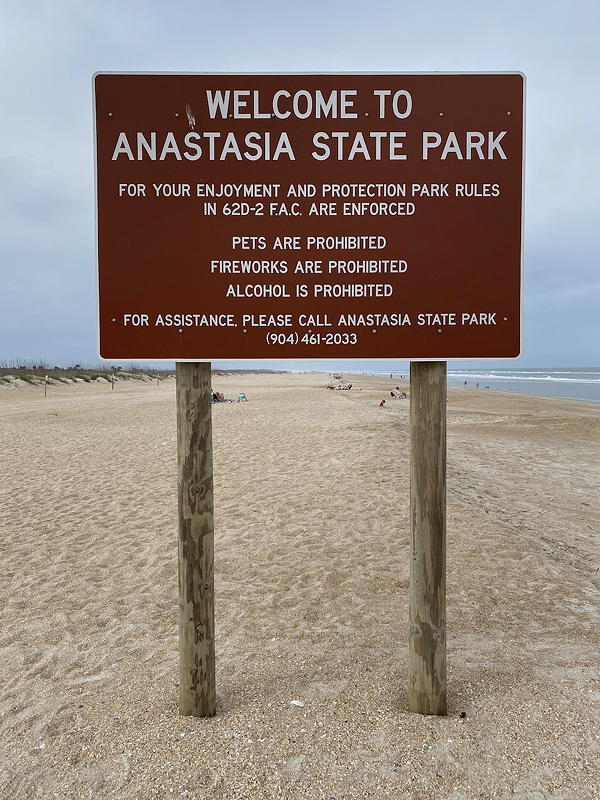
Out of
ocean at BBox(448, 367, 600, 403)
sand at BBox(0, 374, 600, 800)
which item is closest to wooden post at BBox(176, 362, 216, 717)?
sand at BBox(0, 374, 600, 800)

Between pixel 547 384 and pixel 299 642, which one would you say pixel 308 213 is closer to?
pixel 299 642

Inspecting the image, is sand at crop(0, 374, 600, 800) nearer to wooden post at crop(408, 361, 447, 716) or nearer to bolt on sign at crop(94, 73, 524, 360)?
wooden post at crop(408, 361, 447, 716)

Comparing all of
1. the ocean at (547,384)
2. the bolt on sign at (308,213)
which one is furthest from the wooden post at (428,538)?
the ocean at (547,384)

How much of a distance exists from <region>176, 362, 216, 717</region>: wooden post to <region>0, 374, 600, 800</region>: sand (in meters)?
0.23

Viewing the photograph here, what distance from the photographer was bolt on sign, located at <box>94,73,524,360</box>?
8.59 ft

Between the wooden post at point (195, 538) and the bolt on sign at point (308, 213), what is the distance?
0.25m

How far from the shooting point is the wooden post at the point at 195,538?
2758 millimetres

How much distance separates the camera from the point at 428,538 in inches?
111

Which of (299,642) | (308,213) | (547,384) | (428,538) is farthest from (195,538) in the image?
(547,384)

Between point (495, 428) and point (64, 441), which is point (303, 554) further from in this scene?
point (495, 428)

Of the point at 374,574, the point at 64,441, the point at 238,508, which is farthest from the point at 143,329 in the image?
the point at 64,441

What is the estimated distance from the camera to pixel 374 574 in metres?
5.08

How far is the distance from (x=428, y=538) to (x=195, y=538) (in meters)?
1.25

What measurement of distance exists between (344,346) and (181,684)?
2.07 meters
